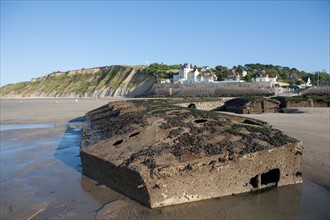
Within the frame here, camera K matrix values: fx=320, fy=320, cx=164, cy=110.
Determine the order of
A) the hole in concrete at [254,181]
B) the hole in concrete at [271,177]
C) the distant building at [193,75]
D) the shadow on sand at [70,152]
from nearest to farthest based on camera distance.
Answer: the hole in concrete at [254,181], the hole in concrete at [271,177], the shadow on sand at [70,152], the distant building at [193,75]

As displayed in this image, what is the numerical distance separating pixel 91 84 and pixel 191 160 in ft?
370

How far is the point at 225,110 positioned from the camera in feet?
85.5

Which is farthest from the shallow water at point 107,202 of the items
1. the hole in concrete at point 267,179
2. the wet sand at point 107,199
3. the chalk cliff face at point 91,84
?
the chalk cliff face at point 91,84

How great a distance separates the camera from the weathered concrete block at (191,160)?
18.9ft

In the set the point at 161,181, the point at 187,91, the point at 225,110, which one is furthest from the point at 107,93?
the point at 161,181

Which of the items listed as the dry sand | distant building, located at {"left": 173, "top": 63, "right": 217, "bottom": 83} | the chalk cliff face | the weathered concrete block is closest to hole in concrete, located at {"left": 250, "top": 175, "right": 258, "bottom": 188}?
the weathered concrete block

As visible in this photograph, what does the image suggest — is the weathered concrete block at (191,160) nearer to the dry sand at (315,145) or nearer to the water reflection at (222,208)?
the water reflection at (222,208)

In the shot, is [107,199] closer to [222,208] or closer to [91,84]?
[222,208]

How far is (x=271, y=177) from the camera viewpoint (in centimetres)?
702

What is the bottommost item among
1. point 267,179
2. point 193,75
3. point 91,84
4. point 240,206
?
point 240,206

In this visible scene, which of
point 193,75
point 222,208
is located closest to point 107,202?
point 222,208

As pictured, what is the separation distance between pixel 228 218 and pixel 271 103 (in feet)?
69.3

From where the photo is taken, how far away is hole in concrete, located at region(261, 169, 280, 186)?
22.6ft

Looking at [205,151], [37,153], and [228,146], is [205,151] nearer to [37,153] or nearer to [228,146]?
[228,146]
